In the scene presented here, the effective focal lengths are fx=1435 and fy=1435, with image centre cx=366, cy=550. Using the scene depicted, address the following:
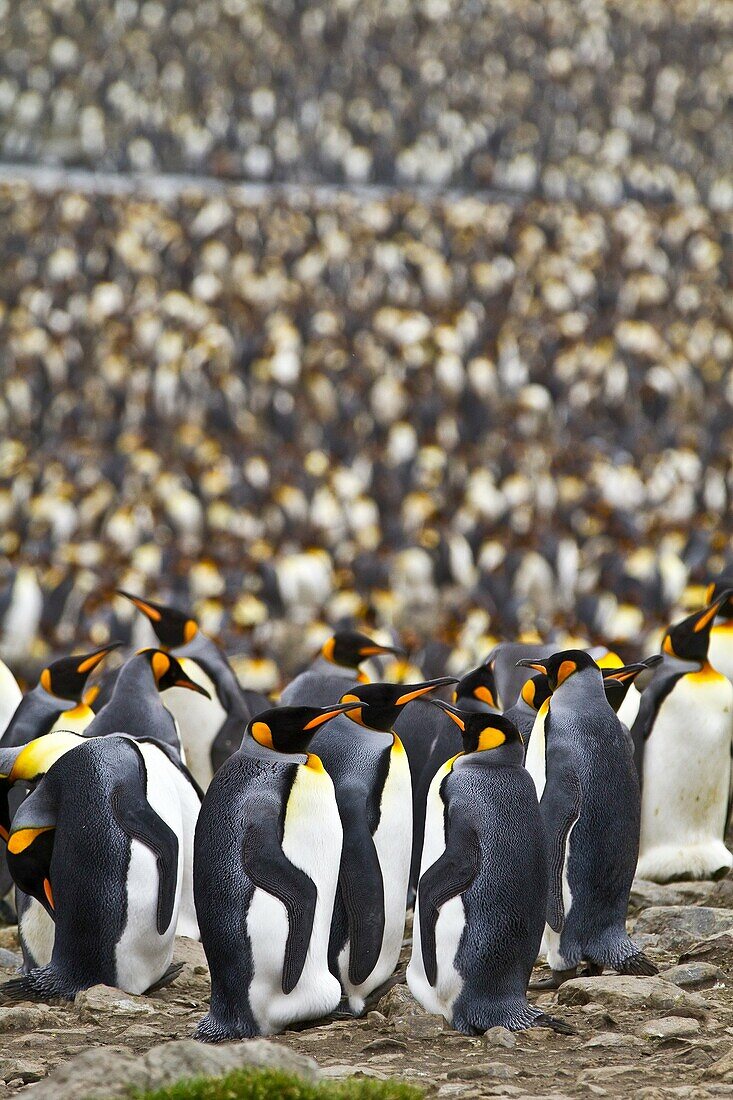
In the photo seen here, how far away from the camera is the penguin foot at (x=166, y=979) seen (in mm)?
4695

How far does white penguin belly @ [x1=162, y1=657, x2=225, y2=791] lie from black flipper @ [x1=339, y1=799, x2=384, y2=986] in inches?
94.8

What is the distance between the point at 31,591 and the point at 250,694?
799 cm

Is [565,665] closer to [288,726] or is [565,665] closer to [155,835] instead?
[288,726]

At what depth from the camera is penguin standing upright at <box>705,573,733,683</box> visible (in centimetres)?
675

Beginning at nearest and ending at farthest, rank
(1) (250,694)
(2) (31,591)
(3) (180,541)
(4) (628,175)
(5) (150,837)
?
(5) (150,837)
(1) (250,694)
(2) (31,591)
(3) (180,541)
(4) (628,175)

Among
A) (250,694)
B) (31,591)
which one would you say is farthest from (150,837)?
(31,591)

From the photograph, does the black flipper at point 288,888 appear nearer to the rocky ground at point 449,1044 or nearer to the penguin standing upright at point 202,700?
the rocky ground at point 449,1044

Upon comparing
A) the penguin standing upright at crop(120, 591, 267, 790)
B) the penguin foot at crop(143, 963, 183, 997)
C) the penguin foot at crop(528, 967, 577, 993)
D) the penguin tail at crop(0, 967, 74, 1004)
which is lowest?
the penguin foot at crop(143, 963, 183, 997)

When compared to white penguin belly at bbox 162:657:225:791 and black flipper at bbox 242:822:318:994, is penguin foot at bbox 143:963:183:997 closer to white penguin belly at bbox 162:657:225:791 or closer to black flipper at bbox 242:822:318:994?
black flipper at bbox 242:822:318:994

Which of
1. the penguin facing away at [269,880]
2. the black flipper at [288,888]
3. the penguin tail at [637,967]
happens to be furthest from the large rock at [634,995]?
the black flipper at [288,888]

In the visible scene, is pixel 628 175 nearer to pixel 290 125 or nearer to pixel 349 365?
pixel 290 125

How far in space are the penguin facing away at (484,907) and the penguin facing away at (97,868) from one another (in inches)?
36.1

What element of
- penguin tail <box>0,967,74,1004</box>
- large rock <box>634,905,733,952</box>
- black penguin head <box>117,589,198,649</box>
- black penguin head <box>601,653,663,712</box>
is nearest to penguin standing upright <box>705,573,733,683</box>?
black penguin head <box>601,653,663,712</box>

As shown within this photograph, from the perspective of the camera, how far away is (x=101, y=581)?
15.3 metres
